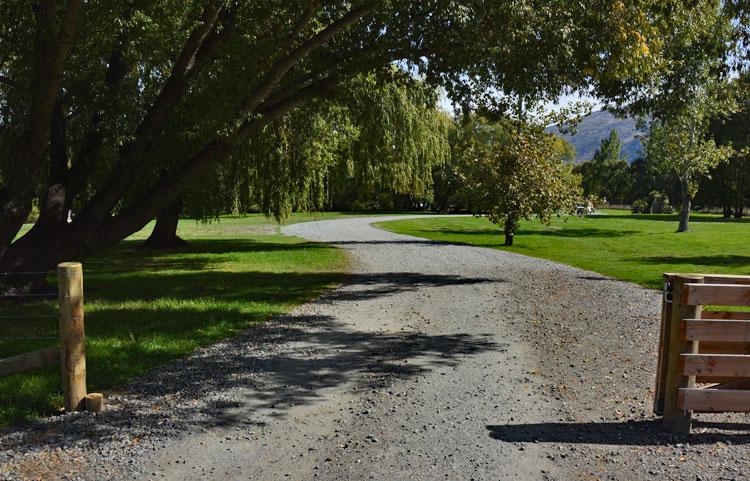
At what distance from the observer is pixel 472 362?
7473mm

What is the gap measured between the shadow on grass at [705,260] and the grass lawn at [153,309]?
10.8m

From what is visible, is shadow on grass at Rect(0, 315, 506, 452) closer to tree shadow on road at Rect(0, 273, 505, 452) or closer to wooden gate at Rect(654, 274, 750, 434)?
tree shadow on road at Rect(0, 273, 505, 452)

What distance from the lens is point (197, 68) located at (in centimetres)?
1180

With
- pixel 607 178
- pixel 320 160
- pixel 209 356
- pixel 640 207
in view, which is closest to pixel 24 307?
pixel 209 356

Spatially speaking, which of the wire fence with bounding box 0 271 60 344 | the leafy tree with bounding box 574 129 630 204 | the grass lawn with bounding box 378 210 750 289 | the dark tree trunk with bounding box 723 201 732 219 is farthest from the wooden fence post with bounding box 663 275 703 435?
the leafy tree with bounding box 574 129 630 204

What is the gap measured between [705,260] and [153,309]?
1843cm

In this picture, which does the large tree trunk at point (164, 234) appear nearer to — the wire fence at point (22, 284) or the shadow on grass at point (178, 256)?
the shadow on grass at point (178, 256)

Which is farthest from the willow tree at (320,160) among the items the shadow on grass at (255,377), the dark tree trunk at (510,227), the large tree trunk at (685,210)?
the large tree trunk at (685,210)

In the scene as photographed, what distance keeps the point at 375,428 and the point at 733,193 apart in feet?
248

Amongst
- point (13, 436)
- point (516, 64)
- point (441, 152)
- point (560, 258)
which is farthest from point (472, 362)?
point (441, 152)

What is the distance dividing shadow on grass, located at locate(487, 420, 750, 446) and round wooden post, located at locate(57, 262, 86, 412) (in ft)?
12.0

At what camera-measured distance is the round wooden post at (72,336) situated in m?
5.43

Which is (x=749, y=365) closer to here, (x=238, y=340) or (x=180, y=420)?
(x=180, y=420)

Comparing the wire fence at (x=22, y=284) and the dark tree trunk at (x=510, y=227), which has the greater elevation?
the dark tree trunk at (x=510, y=227)
